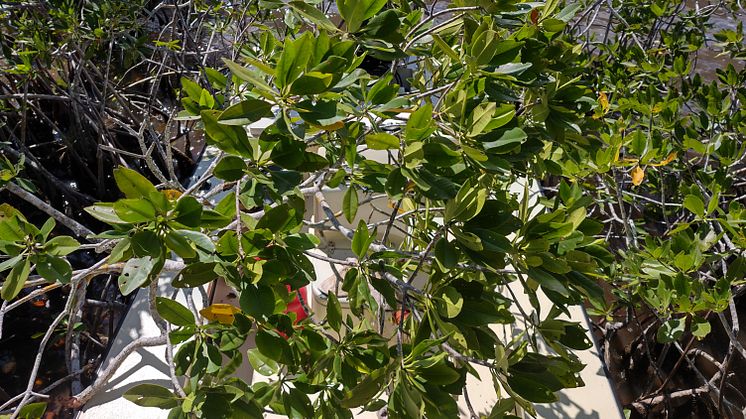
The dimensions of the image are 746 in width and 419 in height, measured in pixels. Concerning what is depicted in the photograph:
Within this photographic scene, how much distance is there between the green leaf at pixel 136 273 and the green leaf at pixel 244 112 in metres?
0.25

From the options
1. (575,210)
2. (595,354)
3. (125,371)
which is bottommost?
(125,371)

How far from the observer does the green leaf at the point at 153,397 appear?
99cm

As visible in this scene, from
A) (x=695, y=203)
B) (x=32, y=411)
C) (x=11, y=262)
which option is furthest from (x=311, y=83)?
(x=695, y=203)

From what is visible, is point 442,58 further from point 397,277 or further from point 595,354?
point 595,354

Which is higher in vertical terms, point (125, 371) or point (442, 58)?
point (442, 58)

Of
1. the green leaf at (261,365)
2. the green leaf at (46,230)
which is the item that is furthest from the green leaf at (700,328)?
the green leaf at (46,230)

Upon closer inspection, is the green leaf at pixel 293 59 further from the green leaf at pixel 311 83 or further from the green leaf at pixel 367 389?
the green leaf at pixel 367 389

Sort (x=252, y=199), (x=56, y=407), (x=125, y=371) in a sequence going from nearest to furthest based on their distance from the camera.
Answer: (x=252, y=199) → (x=125, y=371) → (x=56, y=407)

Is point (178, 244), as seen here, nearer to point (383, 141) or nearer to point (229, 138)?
point (229, 138)

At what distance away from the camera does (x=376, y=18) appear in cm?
103

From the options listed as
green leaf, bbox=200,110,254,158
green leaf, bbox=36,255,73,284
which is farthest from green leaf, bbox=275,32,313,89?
green leaf, bbox=36,255,73,284

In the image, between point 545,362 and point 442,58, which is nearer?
point 545,362

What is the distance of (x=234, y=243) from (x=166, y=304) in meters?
0.24

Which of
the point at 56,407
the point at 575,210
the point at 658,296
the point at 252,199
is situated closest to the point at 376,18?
the point at 252,199
